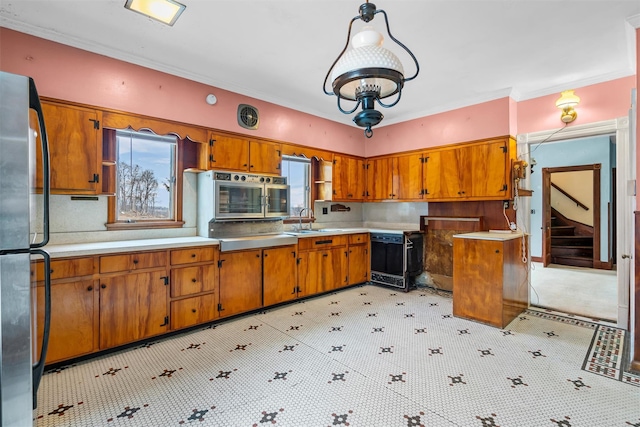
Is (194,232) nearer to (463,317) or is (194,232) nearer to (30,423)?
(30,423)

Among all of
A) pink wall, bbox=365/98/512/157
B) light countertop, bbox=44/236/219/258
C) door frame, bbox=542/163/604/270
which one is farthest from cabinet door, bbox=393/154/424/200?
door frame, bbox=542/163/604/270

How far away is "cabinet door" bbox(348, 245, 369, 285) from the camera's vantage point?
15.5ft

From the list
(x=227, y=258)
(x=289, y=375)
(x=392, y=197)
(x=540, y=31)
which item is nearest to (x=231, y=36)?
(x=227, y=258)

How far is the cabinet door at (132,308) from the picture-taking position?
2609 millimetres

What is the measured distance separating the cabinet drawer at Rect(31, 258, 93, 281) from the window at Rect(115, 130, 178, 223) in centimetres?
80

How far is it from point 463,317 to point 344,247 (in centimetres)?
181

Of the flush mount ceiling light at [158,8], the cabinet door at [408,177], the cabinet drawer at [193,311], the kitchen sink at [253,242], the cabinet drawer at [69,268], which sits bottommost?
the cabinet drawer at [193,311]

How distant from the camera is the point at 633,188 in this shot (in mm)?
2842

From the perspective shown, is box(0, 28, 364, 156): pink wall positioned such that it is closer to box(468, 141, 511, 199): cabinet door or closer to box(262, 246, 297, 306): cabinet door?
box(262, 246, 297, 306): cabinet door

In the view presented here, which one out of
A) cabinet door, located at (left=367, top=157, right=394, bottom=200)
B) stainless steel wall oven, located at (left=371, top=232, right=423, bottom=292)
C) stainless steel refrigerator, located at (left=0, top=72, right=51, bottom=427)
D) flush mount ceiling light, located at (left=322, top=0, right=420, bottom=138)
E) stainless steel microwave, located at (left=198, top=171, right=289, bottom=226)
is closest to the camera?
stainless steel refrigerator, located at (left=0, top=72, right=51, bottom=427)

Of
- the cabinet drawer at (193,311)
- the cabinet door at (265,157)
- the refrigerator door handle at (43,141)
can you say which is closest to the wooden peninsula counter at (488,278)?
the cabinet door at (265,157)

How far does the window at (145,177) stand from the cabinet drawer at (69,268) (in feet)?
2.64

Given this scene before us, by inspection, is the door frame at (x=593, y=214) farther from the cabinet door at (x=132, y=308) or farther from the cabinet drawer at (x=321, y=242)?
the cabinet door at (x=132, y=308)

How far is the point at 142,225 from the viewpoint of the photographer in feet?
10.8
